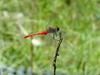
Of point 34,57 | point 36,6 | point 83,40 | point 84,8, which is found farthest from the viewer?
point 84,8

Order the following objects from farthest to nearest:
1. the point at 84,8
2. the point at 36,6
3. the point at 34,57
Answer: the point at 84,8 → the point at 36,6 → the point at 34,57

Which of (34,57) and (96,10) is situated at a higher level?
(96,10)

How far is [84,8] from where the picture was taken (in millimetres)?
3049

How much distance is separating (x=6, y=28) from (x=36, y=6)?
26 centimetres

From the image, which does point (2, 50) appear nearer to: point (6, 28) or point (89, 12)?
point (6, 28)

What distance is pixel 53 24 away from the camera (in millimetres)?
2779

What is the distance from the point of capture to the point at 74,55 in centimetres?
251

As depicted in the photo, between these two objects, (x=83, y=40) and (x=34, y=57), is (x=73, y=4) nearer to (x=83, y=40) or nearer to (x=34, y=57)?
(x=83, y=40)

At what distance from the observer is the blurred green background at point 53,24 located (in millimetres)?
2428

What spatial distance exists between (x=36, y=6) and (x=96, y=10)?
0.44 meters

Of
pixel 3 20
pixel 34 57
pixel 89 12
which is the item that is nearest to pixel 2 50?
pixel 34 57

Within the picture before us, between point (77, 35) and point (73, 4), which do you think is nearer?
point (77, 35)

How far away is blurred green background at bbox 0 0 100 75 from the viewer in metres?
2.43

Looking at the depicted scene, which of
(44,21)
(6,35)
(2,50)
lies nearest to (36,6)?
(44,21)
